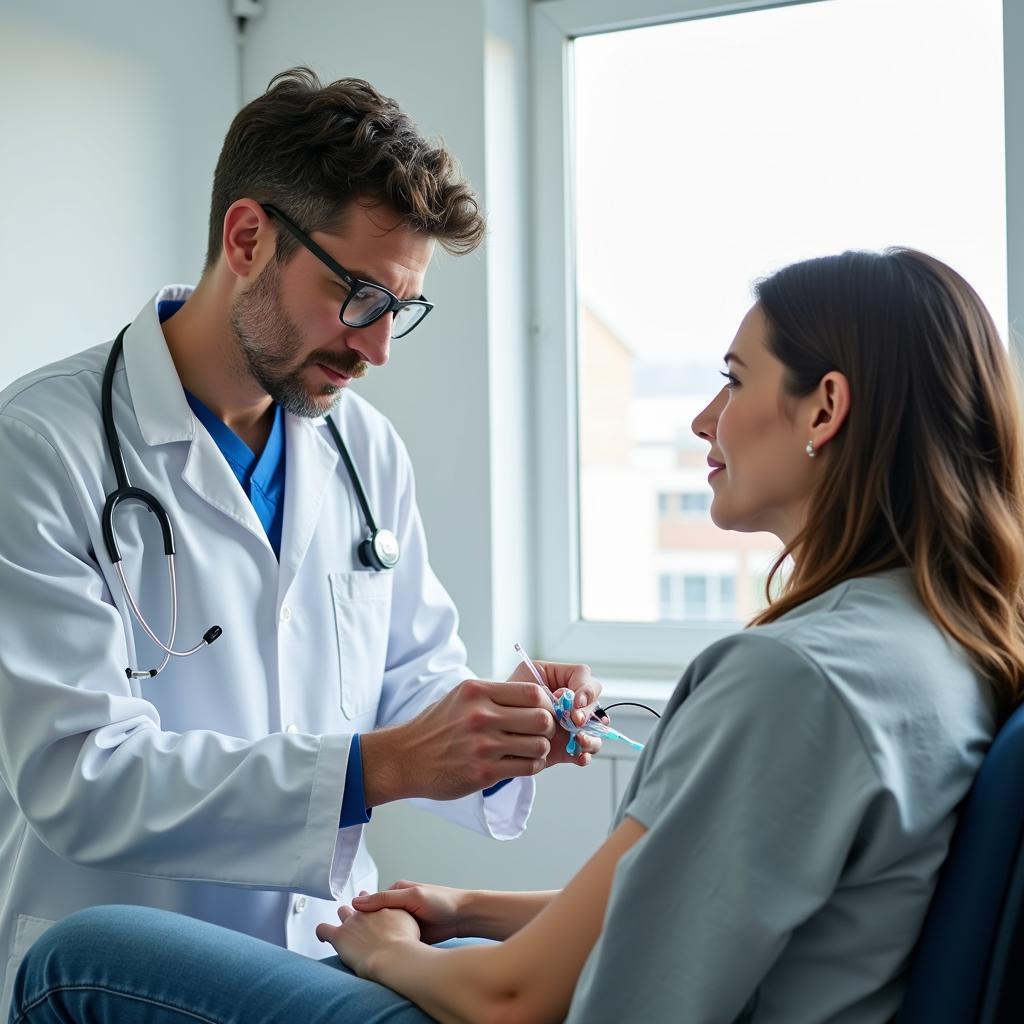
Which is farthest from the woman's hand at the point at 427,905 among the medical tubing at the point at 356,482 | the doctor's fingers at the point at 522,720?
the medical tubing at the point at 356,482

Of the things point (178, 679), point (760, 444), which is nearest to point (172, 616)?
point (178, 679)

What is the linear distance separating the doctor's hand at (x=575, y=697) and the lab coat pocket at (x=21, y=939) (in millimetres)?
665

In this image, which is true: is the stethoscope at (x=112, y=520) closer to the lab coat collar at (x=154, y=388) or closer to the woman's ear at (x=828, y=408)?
the lab coat collar at (x=154, y=388)

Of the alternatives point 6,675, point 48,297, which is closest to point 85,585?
point 6,675

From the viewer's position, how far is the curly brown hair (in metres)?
1.51

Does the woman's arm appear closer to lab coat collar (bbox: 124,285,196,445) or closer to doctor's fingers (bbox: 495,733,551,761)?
doctor's fingers (bbox: 495,733,551,761)

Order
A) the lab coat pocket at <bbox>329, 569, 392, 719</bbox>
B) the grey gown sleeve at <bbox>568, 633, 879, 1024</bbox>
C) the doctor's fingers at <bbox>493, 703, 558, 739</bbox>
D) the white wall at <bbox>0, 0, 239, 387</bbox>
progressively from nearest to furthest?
1. the grey gown sleeve at <bbox>568, 633, 879, 1024</bbox>
2. the doctor's fingers at <bbox>493, 703, 558, 739</bbox>
3. the lab coat pocket at <bbox>329, 569, 392, 719</bbox>
4. the white wall at <bbox>0, 0, 239, 387</bbox>

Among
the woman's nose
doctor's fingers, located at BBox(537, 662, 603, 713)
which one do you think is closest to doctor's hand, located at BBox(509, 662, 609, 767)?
doctor's fingers, located at BBox(537, 662, 603, 713)

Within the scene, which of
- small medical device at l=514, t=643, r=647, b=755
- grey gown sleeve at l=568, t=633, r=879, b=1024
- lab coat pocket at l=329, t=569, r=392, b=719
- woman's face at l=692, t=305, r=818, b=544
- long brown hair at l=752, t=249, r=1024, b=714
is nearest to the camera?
grey gown sleeve at l=568, t=633, r=879, b=1024

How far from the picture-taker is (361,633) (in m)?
1.67

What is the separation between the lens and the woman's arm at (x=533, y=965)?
0.90 m

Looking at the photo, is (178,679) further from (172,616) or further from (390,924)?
(390,924)

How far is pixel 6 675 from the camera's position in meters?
1.29

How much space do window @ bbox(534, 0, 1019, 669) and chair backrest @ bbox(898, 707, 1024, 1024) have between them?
1.43m
